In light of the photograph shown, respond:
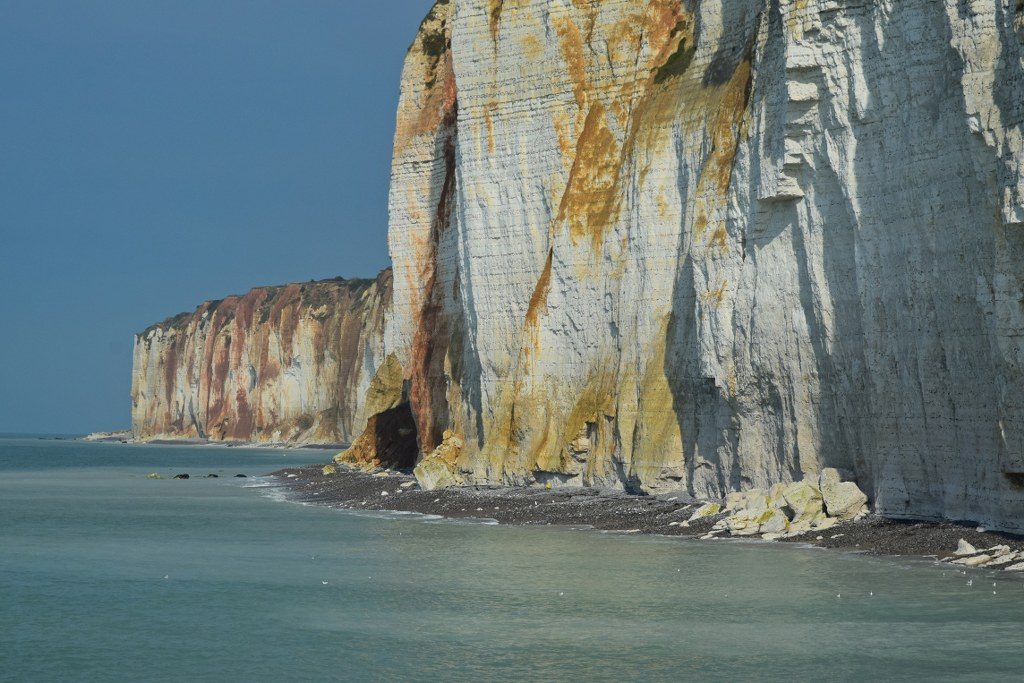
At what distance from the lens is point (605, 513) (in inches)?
1113

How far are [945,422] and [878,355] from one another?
2.05 meters

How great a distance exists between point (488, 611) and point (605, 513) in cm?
1098

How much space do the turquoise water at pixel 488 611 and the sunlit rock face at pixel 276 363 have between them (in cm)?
6679

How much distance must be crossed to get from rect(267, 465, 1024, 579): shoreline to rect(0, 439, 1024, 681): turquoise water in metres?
0.81

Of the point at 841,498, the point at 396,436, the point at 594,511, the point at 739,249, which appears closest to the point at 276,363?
the point at 396,436

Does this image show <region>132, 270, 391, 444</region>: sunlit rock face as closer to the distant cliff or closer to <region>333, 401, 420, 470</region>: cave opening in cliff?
<region>333, 401, 420, 470</region>: cave opening in cliff

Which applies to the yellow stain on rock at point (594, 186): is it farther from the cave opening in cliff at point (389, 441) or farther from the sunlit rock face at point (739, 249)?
the cave opening in cliff at point (389, 441)

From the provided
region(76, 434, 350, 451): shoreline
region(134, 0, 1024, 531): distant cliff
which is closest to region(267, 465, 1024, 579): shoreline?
region(134, 0, 1024, 531): distant cliff

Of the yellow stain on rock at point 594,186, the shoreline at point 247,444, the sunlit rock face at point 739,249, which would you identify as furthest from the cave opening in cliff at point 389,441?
the shoreline at point 247,444

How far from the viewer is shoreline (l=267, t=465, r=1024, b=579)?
20297mm

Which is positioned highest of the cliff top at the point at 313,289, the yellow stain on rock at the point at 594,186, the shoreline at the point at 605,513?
the cliff top at the point at 313,289

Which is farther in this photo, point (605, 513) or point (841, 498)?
point (605, 513)

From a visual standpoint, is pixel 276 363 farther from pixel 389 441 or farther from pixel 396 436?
pixel 396 436

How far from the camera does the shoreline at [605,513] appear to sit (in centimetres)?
2030
